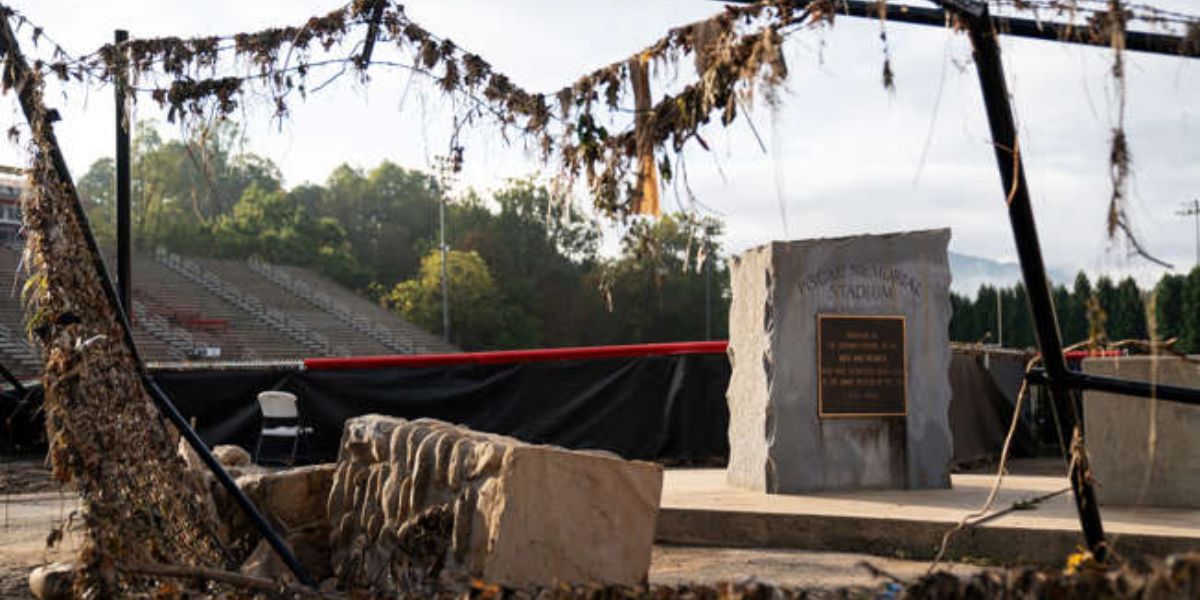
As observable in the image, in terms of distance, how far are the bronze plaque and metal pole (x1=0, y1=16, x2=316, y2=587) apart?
19.6 ft

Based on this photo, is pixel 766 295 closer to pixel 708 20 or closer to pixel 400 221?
pixel 708 20

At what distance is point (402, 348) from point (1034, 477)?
4473 cm

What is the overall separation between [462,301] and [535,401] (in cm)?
4513

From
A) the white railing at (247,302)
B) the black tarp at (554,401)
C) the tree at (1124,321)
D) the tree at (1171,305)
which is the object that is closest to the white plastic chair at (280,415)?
the black tarp at (554,401)

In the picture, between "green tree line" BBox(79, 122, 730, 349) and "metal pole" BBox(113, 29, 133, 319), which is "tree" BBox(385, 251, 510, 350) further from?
"metal pole" BBox(113, 29, 133, 319)

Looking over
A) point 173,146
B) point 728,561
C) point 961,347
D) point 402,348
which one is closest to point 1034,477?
point 961,347

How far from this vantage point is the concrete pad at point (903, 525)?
749 cm

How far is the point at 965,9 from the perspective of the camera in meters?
3.58

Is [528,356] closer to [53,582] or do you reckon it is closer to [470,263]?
[53,582]

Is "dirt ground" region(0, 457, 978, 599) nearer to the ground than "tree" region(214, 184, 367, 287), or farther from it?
nearer to the ground

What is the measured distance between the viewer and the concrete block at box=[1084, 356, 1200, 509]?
28.6 ft

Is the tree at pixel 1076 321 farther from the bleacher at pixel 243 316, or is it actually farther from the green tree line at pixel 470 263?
the bleacher at pixel 243 316

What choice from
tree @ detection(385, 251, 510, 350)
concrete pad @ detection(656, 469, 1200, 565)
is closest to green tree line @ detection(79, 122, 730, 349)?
tree @ detection(385, 251, 510, 350)

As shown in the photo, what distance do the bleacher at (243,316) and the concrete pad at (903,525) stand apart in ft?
116
